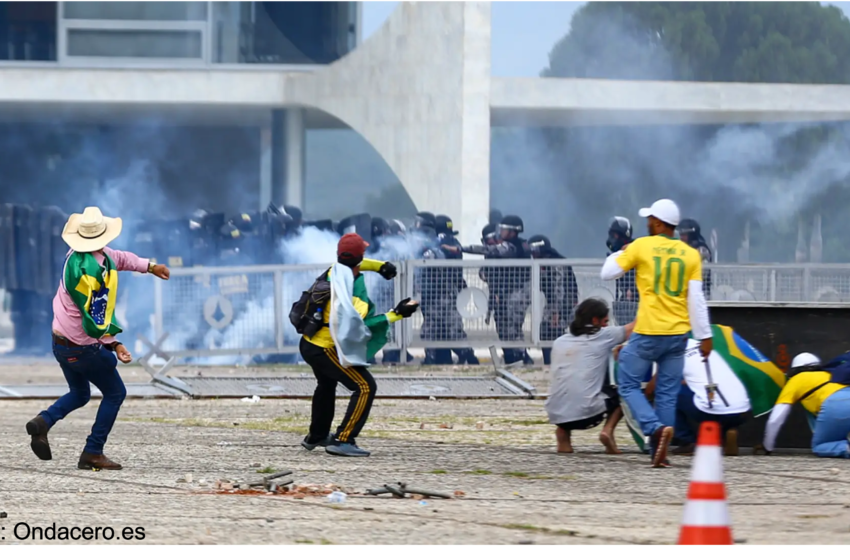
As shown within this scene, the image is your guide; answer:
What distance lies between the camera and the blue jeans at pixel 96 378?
845 centimetres

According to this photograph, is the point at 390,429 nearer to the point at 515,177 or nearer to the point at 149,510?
the point at 149,510

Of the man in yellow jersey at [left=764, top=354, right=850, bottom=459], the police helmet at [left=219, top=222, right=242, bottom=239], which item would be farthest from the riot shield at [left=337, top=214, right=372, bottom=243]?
the man in yellow jersey at [left=764, top=354, right=850, bottom=459]

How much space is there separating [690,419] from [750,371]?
49 centimetres

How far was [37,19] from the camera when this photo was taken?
3170 cm

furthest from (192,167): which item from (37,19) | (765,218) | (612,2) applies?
(765,218)

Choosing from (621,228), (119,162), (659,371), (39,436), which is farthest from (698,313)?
(119,162)

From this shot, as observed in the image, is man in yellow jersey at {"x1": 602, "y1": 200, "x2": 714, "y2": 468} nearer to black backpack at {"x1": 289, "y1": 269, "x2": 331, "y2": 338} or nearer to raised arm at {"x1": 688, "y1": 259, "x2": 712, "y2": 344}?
raised arm at {"x1": 688, "y1": 259, "x2": 712, "y2": 344}

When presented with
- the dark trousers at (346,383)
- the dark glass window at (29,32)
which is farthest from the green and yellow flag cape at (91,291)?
the dark glass window at (29,32)

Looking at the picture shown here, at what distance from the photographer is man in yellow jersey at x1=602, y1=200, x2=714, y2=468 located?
8.72 meters

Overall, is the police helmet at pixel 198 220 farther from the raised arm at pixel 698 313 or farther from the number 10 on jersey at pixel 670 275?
Answer: the raised arm at pixel 698 313

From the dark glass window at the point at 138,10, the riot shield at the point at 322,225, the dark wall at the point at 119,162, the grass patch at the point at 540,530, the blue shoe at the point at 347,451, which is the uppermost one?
the dark glass window at the point at 138,10

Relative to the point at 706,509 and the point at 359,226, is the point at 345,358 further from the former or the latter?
the point at 359,226

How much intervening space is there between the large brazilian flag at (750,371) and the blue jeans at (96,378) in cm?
321

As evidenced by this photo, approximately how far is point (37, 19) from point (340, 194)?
8.83m
